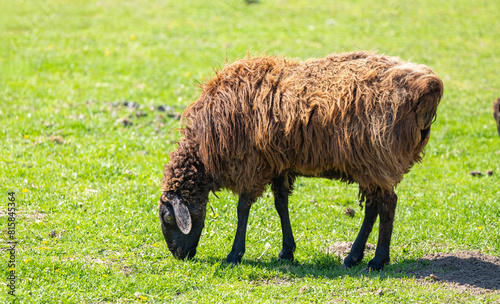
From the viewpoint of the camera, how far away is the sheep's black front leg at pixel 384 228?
626 cm

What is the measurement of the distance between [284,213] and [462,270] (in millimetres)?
2121

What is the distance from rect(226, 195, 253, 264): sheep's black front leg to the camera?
6.49 m

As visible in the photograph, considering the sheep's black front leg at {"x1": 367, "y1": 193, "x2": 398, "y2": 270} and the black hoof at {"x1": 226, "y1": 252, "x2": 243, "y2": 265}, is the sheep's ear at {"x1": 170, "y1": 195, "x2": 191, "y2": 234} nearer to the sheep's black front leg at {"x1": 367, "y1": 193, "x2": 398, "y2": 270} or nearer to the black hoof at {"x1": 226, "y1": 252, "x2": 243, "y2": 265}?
the black hoof at {"x1": 226, "y1": 252, "x2": 243, "y2": 265}

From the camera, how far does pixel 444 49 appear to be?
57.0 feet

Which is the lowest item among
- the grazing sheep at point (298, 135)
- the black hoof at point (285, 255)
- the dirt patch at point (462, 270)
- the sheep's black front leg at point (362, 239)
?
the black hoof at point (285, 255)

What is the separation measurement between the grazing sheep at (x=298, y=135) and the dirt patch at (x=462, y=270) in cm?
48

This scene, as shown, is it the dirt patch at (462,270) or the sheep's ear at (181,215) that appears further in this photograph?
the sheep's ear at (181,215)

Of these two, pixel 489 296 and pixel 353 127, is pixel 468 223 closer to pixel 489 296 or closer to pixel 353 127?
pixel 489 296

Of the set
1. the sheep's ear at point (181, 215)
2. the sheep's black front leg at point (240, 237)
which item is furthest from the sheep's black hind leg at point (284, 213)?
the sheep's ear at point (181, 215)

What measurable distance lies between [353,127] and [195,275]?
235cm

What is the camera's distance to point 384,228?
249 inches

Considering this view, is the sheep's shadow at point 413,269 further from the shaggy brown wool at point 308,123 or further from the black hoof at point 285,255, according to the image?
the shaggy brown wool at point 308,123

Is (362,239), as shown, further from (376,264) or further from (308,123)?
(308,123)

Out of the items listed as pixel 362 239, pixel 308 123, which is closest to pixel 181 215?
pixel 308 123
